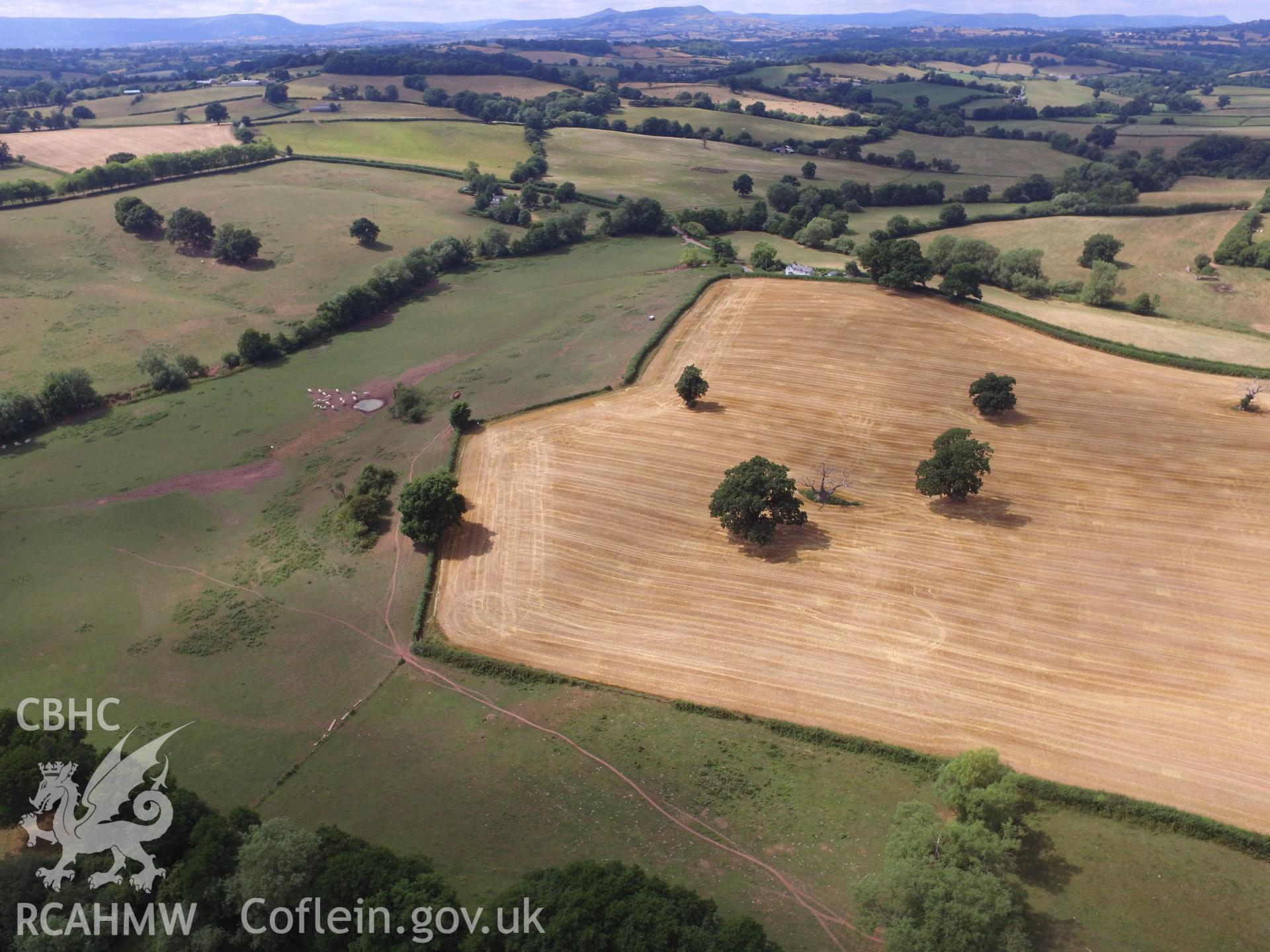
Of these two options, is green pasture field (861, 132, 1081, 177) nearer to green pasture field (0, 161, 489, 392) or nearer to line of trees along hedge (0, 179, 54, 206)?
green pasture field (0, 161, 489, 392)

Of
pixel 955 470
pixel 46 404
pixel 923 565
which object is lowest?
pixel 923 565

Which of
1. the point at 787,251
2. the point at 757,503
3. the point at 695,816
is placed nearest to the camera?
the point at 695,816

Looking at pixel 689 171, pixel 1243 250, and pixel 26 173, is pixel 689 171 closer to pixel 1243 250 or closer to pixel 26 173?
pixel 1243 250

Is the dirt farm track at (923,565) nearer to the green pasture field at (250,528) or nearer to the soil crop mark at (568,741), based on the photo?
the soil crop mark at (568,741)

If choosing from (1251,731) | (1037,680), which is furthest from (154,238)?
(1251,731)

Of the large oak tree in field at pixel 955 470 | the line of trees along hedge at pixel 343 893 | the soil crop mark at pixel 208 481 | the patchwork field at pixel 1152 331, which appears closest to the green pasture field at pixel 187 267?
the soil crop mark at pixel 208 481

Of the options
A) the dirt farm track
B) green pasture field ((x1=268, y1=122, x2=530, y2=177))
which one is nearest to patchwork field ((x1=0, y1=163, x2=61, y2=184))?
green pasture field ((x1=268, y1=122, x2=530, y2=177))

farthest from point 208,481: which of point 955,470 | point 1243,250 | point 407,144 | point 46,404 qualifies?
point 407,144
